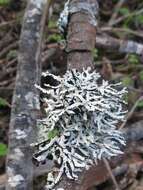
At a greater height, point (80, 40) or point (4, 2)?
point (4, 2)

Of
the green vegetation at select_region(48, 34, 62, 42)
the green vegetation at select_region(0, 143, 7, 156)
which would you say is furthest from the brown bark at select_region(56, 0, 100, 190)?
the green vegetation at select_region(48, 34, 62, 42)

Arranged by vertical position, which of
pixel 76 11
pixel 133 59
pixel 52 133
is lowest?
pixel 52 133

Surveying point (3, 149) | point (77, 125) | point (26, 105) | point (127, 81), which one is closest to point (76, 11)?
point (26, 105)

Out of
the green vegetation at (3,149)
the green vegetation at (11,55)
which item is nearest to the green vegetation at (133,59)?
the green vegetation at (11,55)

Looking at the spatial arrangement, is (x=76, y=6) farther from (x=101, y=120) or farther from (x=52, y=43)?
(x=52, y=43)

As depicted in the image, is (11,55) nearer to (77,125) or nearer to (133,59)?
(133,59)

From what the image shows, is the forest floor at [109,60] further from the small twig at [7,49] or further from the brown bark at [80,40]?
the brown bark at [80,40]

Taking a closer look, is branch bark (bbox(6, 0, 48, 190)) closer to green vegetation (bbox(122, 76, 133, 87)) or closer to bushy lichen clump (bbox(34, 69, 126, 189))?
bushy lichen clump (bbox(34, 69, 126, 189))

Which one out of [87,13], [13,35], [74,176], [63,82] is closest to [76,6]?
[87,13]
